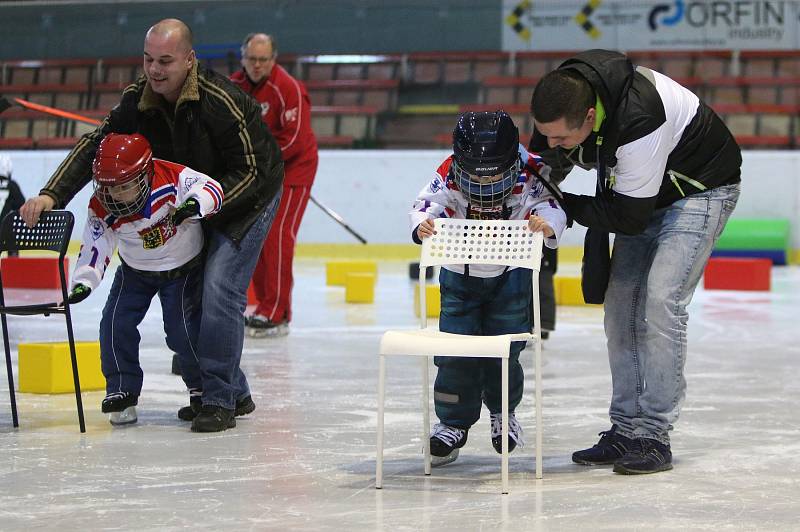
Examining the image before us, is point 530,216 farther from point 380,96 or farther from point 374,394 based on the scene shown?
point 380,96

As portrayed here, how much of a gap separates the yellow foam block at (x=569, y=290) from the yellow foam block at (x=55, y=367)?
439cm

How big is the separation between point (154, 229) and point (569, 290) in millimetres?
5179

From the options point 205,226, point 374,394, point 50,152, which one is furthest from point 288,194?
point 50,152

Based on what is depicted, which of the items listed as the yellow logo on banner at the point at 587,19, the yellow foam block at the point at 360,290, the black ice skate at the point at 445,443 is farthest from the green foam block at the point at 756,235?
the black ice skate at the point at 445,443

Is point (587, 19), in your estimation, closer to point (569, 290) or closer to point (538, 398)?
point (569, 290)

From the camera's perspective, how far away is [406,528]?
2.92 meters

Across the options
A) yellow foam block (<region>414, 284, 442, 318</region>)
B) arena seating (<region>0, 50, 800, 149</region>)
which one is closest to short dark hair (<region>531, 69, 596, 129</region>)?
yellow foam block (<region>414, 284, 442, 318</region>)

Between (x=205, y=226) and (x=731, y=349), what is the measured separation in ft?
10.7

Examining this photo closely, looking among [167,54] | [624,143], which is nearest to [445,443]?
[624,143]

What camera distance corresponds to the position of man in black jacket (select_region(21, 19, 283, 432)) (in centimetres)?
412

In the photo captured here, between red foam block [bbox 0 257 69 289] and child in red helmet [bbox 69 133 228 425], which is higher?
child in red helmet [bbox 69 133 228 425]

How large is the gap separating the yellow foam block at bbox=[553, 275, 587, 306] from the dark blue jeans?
16.6ft

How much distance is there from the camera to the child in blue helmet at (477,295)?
3.62 meters

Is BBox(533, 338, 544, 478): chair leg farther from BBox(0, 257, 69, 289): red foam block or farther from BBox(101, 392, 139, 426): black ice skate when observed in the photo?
BBox(0, 257, 69, 289): red foam block
